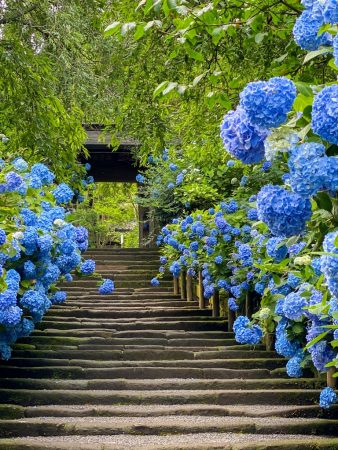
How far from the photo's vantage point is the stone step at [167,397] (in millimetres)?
6809

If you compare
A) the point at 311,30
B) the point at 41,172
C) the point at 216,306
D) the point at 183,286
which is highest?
the point at 41,172

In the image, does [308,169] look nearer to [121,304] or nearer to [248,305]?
[248,305]

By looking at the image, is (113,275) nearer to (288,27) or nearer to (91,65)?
(91,65)

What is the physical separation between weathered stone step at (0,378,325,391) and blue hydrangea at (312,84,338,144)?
562 centimetres

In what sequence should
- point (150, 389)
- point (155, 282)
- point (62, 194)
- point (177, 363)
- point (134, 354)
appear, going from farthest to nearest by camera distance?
1. point (155, 282)
2. point (134, 354)
3. point (177, 363)
4. point (150, 389)
5. point (62, 194)

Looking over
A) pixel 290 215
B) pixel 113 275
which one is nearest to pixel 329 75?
pixel 290 215

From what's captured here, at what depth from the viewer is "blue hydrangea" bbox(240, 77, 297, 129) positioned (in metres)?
1.94

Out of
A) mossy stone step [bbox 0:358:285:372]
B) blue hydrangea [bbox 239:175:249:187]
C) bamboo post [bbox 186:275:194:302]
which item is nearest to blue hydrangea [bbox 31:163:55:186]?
mossy stone step [bbox 0:358:285:372]

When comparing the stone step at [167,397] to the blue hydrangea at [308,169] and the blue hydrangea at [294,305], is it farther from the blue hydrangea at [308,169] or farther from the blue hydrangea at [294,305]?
the blue hydrangea at [308,169]

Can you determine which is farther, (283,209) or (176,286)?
(176,286)

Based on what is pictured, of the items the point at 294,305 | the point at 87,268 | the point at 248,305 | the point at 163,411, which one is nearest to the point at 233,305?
the point at 248,305

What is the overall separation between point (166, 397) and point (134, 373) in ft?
2.93

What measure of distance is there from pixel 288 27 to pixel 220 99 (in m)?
0.76

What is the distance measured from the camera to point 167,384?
7.21m
